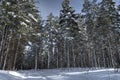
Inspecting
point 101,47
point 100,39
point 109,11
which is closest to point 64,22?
point 109,11

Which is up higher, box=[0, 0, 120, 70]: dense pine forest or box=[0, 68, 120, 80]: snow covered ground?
box=[0, 0, 120, 70]: dense pine forest

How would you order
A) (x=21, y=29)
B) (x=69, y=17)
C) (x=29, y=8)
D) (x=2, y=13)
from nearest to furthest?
(x=2, y=13)
(x=21, y=29)
(x=29, y=8)
(x=69, y=17)

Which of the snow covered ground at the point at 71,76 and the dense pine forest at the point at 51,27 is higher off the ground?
the dense pine forest at the point at 51,27

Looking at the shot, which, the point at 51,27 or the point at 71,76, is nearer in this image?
the point at 71,76

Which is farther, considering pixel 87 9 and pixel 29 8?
pixel 87 9

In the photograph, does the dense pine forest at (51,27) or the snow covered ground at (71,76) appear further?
the dense pine forest at (51,27)

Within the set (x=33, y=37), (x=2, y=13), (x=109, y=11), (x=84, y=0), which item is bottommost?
(x=33, y=37)

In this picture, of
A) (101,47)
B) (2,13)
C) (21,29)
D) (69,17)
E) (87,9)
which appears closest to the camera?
(2,13)

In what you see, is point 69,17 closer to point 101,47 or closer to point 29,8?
point 29,8

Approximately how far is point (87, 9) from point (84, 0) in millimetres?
3084

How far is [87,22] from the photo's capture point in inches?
1593

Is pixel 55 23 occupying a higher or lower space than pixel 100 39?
higher

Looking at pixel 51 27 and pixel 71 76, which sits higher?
pixel 51 27

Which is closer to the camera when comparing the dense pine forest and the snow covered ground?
the snow covered ground
